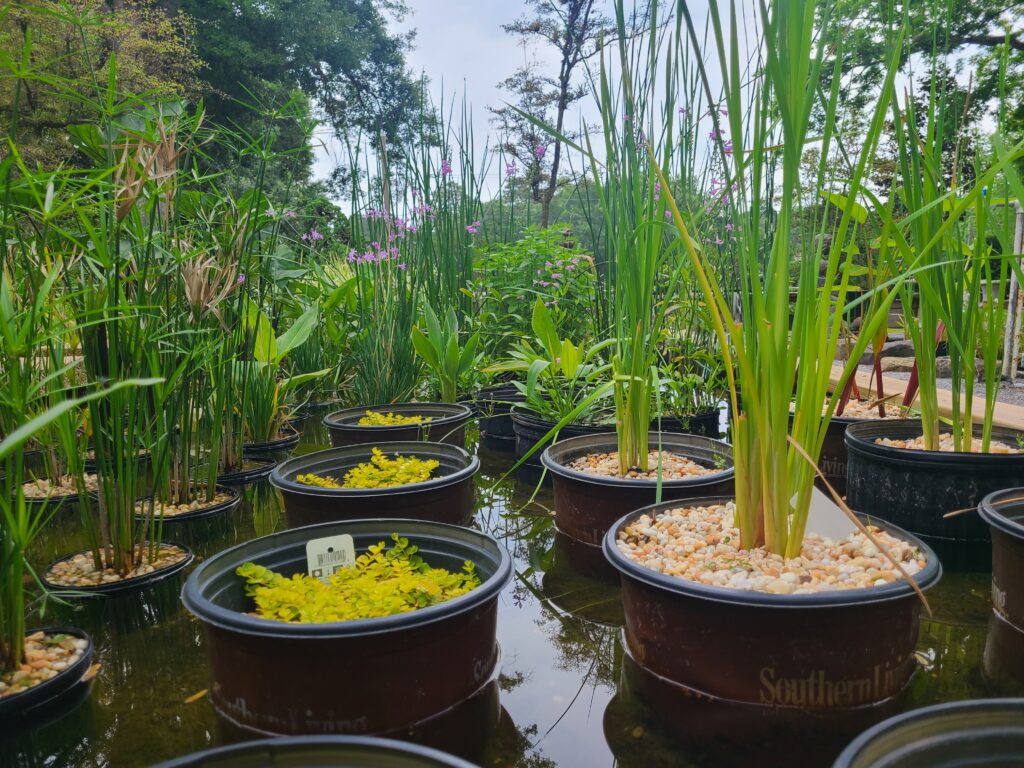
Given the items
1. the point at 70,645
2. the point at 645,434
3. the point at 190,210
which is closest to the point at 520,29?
the point at 190,210

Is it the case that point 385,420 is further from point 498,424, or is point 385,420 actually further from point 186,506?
point 186,506

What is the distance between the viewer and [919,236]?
134 centimetres

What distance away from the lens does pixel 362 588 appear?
0.96 metres

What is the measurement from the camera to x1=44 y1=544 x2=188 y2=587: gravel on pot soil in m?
1.26

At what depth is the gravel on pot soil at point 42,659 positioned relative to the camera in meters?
0.90

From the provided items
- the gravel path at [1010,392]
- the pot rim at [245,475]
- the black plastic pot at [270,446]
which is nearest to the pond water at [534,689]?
the pot rim at [245,475]

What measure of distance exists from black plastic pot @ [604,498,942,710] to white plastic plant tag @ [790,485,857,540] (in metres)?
0.15

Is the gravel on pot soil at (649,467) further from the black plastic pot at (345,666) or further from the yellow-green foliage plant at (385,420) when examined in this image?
the black plastic pot at (345,666)

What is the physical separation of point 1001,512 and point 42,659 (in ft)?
5.04

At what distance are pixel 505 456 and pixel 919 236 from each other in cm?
152

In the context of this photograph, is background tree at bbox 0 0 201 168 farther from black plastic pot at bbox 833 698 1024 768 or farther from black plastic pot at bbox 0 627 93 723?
black plastic pot at bbox 833 698 1024 768

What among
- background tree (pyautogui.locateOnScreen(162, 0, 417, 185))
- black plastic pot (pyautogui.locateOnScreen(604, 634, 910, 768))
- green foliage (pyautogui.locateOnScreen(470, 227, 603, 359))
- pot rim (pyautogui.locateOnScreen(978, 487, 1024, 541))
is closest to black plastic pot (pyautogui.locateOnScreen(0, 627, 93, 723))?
black plastic pot (pyautogui.locateOnScreen(604, 634, 910, 768))

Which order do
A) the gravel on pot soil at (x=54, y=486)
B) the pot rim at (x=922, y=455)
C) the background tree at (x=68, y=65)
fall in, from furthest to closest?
the background tree at (x=68, y=65) < the gravel on pot soil at (x=54, y=486) < the pot rim at (x=922, y=455)

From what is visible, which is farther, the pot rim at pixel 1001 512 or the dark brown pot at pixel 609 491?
the dark brown pot at pixel 609 491
